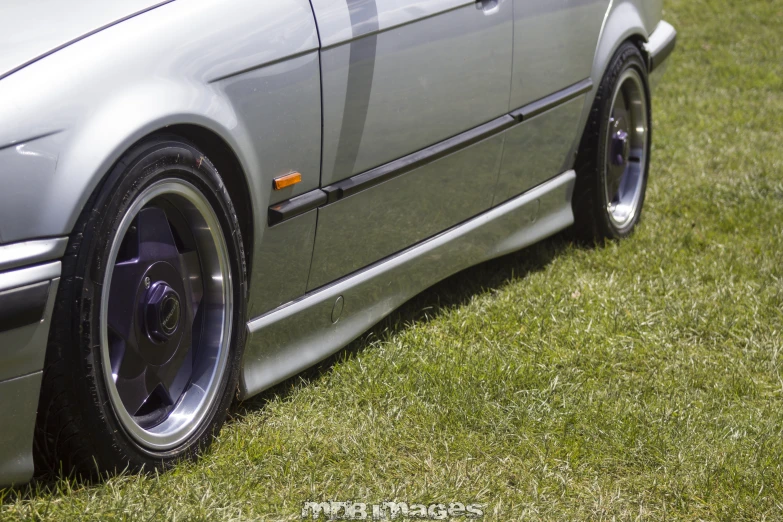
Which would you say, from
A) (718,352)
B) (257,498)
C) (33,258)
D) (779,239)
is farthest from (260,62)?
(779,239)

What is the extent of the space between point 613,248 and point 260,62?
2.42 m

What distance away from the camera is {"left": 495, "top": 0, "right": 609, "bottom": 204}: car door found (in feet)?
12.0

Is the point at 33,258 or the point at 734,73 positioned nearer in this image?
the point at 33,258

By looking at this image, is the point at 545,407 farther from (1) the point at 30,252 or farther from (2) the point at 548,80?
(1) the point at 30,252

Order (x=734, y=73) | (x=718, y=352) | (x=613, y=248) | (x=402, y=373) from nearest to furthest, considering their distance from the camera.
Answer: (x=402, y=373), (x=718, y=352), (x=613, y=248), (x=734, y=73)

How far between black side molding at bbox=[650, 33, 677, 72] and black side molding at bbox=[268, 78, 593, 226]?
0.97m

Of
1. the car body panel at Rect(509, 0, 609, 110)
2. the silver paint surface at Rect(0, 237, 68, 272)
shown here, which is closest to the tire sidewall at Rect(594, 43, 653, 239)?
the car body panel at Rect(509, 0, 609, 110)

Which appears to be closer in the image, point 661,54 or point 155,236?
point 155,236

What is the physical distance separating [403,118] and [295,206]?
531 millimetres

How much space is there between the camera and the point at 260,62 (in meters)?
2.54

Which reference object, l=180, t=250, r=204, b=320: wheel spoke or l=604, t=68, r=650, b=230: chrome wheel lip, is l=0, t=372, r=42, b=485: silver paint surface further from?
l=604, t=68, r=650, b=230: chrome wheel lip

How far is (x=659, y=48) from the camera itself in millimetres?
5020

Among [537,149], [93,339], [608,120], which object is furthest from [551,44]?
[93,339]

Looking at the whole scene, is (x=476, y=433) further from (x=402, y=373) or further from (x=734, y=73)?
(x=734, y=73)
